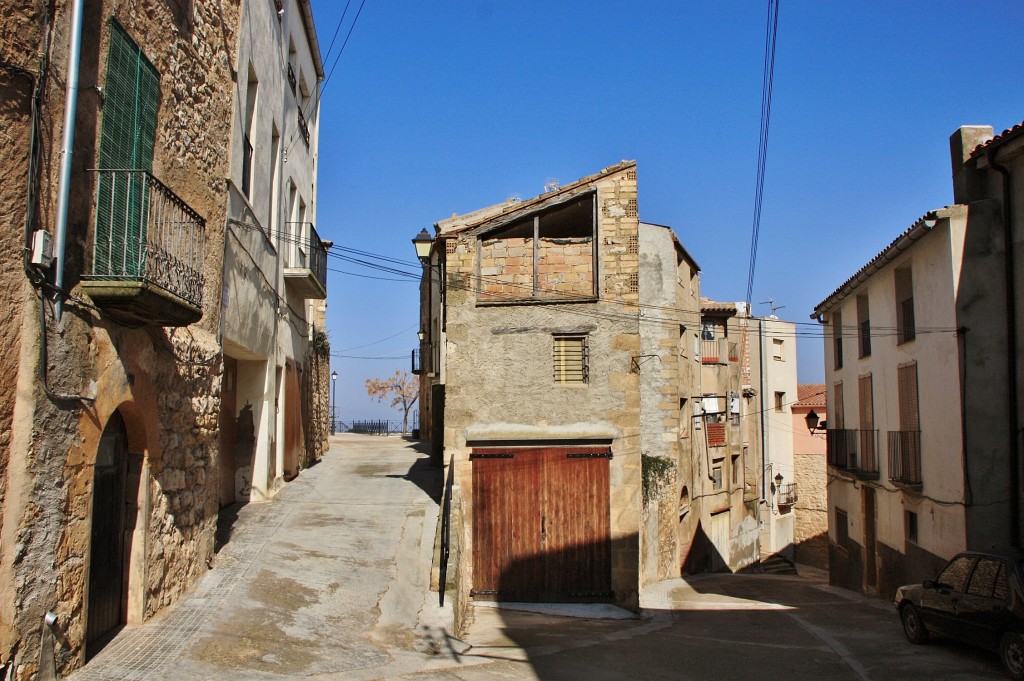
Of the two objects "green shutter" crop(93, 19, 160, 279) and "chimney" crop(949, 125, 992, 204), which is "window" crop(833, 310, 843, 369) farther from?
"green shutter" crop(93, 19, 160, 279)

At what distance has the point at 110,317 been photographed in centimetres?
696

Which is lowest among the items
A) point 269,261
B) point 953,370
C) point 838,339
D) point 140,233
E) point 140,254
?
point 953,370

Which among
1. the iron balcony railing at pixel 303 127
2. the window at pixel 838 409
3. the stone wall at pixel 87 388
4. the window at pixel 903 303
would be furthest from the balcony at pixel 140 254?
the window at pixel 838 409

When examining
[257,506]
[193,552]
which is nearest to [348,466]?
[257,506]

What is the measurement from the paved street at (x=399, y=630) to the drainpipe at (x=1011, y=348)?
299 centimetres

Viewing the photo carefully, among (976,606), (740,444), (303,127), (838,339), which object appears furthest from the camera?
(740,444)

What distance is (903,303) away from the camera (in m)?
17.7

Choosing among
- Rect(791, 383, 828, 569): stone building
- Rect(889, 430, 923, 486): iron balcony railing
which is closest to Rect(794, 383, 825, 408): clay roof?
Rect(791, 383, 828, 569): stone building

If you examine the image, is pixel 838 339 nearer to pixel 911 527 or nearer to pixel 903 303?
pixel 903 303

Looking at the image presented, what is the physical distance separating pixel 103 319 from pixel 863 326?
19299mm

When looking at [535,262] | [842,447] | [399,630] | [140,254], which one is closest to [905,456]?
[842,447]

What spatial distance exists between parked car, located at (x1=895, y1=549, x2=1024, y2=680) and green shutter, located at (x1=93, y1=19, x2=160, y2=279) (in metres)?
10.2

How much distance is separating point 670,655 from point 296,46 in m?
14.7

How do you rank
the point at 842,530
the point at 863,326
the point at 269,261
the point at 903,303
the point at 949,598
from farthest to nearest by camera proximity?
the point at 842,530 < the point at 863,326 < the point at 903,303 < the point at 269,261 < the point at 949,598
